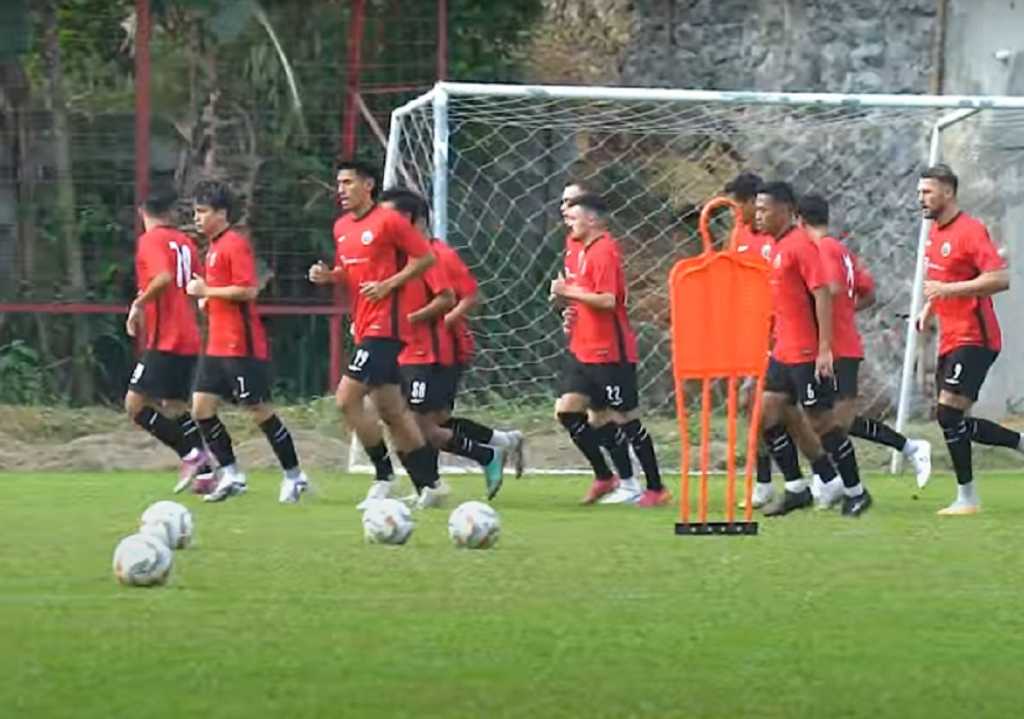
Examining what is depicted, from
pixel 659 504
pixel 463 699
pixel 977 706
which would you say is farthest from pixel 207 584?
pixel 659 504

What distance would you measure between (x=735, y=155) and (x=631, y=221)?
122 cm

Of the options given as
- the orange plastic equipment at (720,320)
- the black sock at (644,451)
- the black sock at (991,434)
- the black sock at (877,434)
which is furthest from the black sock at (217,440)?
the orange plastic equipment at (720,320)

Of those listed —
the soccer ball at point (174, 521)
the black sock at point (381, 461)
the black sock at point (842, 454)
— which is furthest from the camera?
the black sock at point (381, 461)

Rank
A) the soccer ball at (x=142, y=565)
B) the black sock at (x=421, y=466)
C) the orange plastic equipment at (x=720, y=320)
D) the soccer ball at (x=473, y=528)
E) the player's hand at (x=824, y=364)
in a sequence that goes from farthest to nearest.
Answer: the black sock at (x=421, y=466) < the player's hand at (x=824, y=364) < the orange plastic equipment at (x=720, y=320) < the soccer ball at (x=473, y=528) < the soccer ball at (x=142, y=565)

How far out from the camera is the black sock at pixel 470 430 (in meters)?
18.7

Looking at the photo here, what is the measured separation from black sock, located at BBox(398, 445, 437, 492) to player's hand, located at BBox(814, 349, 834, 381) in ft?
7.98

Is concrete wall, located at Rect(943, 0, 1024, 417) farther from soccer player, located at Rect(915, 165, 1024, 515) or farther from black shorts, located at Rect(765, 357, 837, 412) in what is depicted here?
black shorts, located at Rect(765, 357, 837, 412)

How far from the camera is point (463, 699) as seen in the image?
816 centimetres

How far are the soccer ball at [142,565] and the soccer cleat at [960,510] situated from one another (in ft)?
22.0

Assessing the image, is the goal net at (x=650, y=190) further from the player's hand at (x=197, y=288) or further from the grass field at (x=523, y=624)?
the grass field at (x=523, y=624)

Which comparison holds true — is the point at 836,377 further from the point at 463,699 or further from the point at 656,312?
the point at 463,699

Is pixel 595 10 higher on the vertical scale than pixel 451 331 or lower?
higher

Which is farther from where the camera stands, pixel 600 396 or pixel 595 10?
pixel 595 10

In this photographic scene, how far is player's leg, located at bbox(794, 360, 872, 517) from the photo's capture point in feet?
54.9
